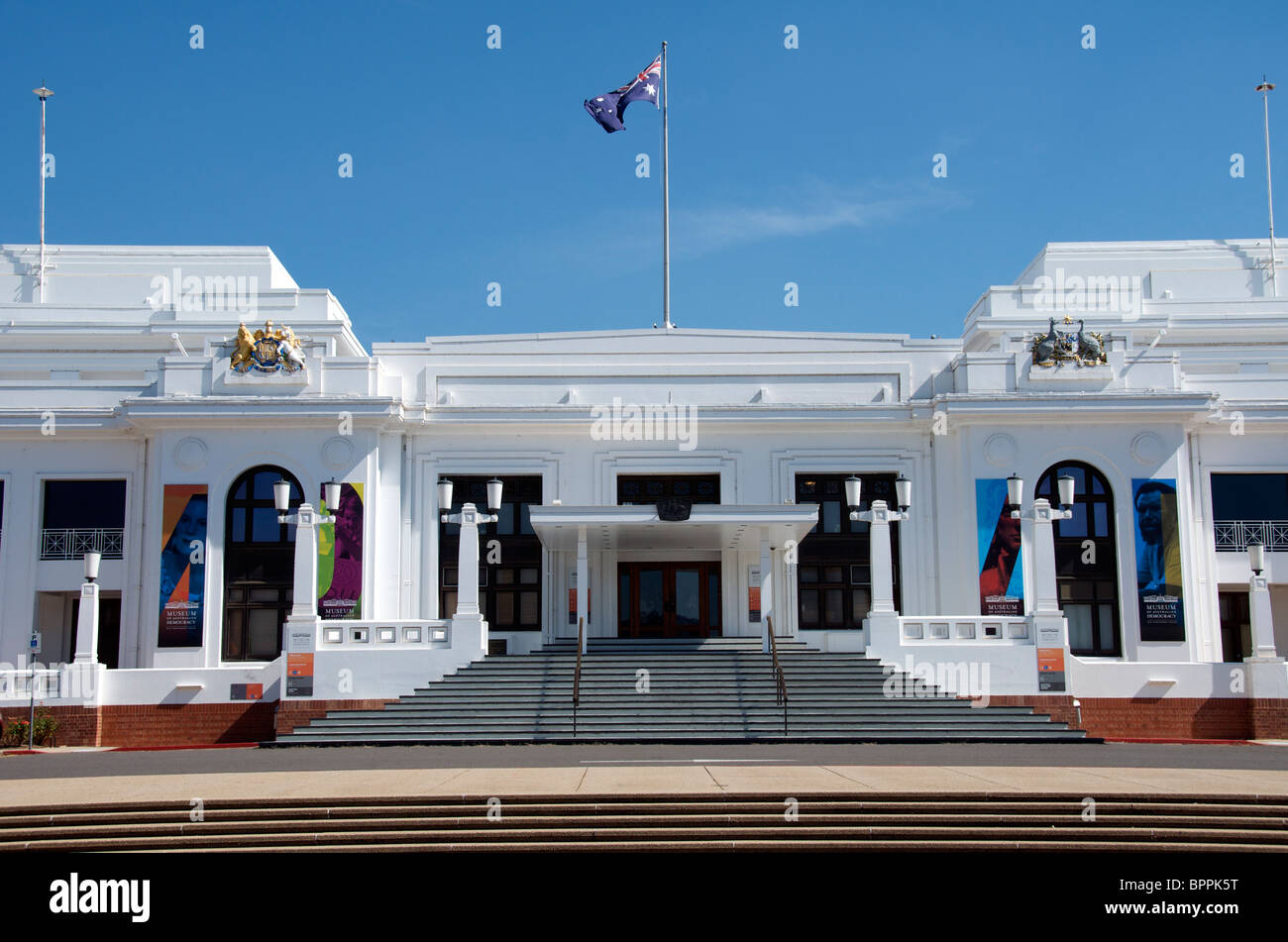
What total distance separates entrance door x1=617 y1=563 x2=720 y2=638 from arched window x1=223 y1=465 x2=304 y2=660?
25.7 ft

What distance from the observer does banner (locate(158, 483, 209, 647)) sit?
85.4 feet

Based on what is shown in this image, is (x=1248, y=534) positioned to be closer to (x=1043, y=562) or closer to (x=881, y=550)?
(x=1043, y=562)

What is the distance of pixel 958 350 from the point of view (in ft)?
97.6

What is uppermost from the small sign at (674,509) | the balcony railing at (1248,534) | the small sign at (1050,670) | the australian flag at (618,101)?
the australian flag at (618,101)

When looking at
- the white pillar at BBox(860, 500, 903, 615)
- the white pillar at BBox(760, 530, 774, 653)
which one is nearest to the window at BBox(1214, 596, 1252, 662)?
the white pillar at BBox(860, 500, 903, 615)

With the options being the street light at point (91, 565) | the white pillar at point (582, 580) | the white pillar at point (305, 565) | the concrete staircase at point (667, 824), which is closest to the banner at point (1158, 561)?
the white pillar at point (582, 580)

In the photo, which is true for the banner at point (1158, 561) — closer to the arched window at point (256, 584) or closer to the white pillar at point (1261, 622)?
the white pillar at point (1261, 622)

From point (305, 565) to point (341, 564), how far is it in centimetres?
368

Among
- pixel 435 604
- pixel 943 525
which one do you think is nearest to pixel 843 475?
pixel 943 525

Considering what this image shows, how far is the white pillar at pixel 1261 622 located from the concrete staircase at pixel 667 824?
41.2 feet

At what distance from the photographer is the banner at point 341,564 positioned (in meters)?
26.1

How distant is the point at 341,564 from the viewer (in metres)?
26.3
